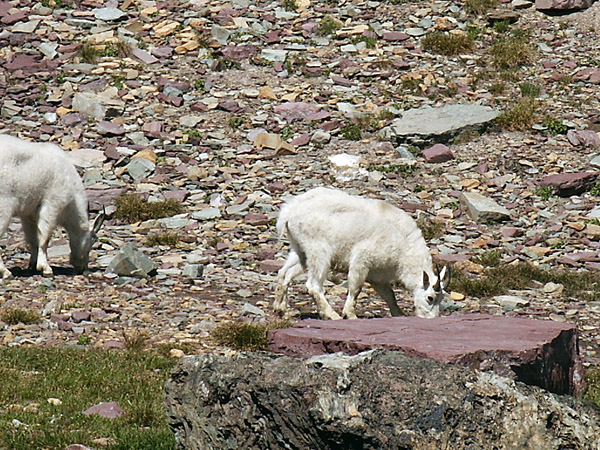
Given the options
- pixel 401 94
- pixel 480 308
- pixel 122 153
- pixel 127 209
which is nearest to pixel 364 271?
pixel 480 308

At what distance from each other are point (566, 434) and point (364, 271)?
7150 millimetres

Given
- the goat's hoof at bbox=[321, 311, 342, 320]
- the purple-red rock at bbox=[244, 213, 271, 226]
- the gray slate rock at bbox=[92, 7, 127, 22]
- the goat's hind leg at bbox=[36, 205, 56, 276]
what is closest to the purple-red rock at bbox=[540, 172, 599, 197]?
the purple-red rock at bbox=[244, 213, 271, 226]

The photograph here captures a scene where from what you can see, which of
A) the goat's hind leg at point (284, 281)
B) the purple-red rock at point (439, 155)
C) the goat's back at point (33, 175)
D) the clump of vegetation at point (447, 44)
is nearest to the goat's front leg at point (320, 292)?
the goat's hind leg at point (284, 281)

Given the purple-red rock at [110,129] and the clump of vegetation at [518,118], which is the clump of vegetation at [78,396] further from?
the clump of vegetation at [518,118]

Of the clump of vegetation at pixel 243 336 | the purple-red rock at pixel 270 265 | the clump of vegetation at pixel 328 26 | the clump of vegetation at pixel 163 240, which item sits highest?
the clump of vegetation at pixel 243 336

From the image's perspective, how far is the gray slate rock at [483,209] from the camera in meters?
17.6

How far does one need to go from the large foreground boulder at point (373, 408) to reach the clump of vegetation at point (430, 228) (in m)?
11.4

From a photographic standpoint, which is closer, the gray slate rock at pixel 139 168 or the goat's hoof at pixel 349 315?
the goat's hoof at pixel 349 315

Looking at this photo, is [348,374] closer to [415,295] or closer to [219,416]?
[219,416]

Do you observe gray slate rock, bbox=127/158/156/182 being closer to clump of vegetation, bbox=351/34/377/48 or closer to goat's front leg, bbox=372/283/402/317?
clump of vegetation, bbox=351/34/377/48

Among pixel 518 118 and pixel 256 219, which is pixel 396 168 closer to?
pixel 518 118

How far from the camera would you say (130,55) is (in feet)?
77.3

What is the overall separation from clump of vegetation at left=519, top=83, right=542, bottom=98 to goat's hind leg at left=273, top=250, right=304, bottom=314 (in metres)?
11.5

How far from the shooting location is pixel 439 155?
781 inches
